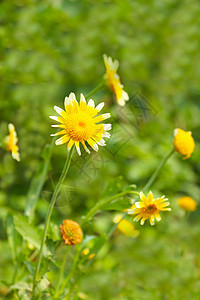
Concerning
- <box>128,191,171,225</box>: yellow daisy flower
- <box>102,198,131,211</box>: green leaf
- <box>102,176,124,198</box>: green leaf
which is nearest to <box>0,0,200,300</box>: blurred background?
<box>102,176,124,198</box>: green leaf

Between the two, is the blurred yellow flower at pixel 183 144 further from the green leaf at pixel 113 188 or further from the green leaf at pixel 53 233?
the green leaf at pixel 53 233

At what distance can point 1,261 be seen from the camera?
4.99 feet

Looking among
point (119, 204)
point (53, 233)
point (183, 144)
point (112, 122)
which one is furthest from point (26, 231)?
point (112, 122)

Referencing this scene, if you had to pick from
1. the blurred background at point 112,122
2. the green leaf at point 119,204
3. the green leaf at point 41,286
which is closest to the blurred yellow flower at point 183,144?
the green leaf at point 119,204

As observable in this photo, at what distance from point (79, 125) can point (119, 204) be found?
25cm

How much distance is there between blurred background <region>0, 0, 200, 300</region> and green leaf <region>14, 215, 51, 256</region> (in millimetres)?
435

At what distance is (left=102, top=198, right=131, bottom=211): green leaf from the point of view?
853mm

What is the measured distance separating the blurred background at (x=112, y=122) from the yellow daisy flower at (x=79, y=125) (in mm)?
457

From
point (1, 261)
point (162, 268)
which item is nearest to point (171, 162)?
point (162, 268)

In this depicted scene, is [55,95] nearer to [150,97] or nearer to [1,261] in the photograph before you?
[150,97]

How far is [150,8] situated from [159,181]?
1.29m

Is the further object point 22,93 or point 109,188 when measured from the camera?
point 22,93

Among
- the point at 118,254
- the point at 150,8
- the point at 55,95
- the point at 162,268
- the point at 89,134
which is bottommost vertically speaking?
the point at 118,254

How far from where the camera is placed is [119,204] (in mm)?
859
